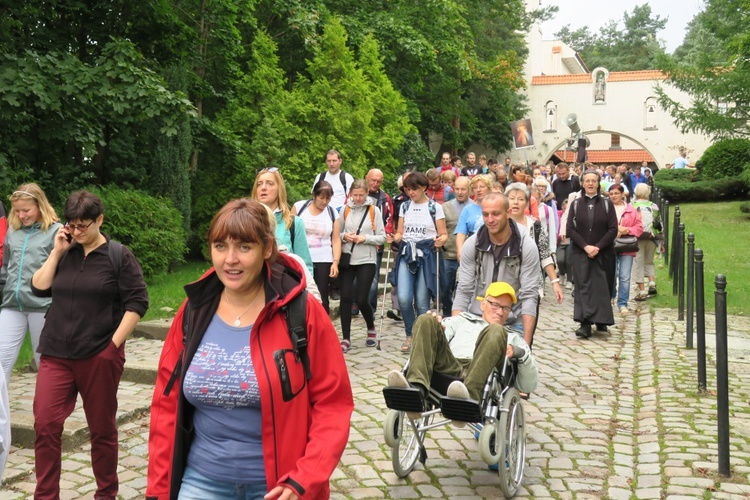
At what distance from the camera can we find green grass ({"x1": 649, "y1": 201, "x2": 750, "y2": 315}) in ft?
49.4

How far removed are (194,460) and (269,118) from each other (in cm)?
1702

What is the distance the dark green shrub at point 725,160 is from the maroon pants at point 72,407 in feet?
107

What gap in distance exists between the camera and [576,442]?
24.1 feet

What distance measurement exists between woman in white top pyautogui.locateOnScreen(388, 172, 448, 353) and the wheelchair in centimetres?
435

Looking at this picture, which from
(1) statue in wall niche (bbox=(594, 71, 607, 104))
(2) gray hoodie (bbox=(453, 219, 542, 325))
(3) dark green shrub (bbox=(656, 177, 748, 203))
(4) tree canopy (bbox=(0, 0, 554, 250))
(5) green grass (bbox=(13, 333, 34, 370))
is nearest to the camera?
(2) gray hoodie (bbox=(453, 219, 542, 325))

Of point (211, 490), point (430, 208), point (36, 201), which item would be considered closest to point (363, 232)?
point (430, 208)

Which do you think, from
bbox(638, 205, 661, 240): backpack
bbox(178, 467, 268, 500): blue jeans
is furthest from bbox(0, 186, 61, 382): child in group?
bbox(638, 205, 661, 240): backpack

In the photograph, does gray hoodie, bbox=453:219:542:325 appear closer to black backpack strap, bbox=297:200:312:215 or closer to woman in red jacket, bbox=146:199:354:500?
black backpack strap, bbox=297:200:312:215

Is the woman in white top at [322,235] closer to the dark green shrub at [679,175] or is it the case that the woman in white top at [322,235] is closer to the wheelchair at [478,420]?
the wheelchair at [478,420]

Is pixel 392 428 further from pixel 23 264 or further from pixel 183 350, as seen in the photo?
pixel 23 264

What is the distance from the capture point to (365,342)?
1131 centimetres

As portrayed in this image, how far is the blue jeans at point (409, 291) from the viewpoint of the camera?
1086 centimetres

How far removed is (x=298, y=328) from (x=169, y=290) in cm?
1136

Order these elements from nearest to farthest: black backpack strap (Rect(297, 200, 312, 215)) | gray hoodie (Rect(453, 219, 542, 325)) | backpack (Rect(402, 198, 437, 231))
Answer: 1. gray hoodie (Rect(453, 219, 542, 325))
2. black backpack strap (Rect(297, 200, 312, 215))
3. backpack (Rect(402, 198, 437, 231))
